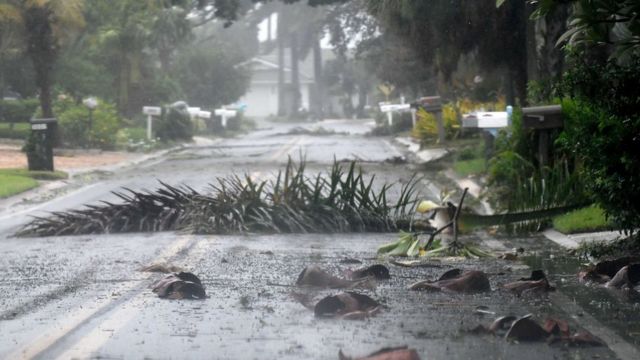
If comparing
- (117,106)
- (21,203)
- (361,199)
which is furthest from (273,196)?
(117,106)

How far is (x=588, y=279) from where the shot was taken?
410 inches

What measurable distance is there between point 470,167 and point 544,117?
9.54 metres

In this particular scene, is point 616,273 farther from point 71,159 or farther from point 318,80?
point 318,80

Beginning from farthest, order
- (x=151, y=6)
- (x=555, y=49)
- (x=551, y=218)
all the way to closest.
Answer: (x=151, y=6) → (x=555, y=49) → (x=551, y=218)

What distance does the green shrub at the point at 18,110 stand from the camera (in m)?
45.9

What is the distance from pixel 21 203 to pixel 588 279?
13.6 meters

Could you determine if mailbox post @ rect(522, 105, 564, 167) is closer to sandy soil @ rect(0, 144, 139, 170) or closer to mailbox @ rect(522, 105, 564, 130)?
mailbox @ rect(522, 105, 564, 130)

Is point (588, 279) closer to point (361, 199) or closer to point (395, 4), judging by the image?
point (361, 199)

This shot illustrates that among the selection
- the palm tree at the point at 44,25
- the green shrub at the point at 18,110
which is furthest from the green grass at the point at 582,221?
the green shrub at the point at 18,110

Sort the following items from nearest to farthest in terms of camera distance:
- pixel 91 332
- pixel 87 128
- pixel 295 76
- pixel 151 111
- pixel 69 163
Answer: pixel 91 332 → pixel 69 163 → pixel 87 128 → pixel 151 111 → pixel 295 76

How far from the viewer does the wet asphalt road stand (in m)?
7.29

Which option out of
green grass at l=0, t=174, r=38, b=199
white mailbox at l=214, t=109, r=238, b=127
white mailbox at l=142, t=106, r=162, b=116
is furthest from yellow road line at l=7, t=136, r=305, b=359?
white mailbox at l=214, t=109, r=238, b=127

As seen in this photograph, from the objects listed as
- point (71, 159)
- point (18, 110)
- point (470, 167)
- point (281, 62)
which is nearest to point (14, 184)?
point (71, 159)

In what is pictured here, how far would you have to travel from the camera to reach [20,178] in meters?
24.8
